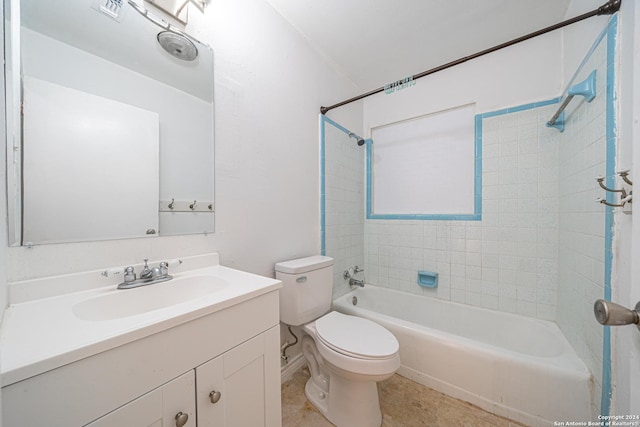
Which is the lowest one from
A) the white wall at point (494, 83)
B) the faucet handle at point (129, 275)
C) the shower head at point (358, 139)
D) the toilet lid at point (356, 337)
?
the toilet lid at point (356, 337)

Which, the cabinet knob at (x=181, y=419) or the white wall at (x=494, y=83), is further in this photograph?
the white wall at (x=494, y=83)

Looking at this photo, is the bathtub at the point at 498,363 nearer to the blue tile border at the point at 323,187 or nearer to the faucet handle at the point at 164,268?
the blue tile border at the point at 323,187

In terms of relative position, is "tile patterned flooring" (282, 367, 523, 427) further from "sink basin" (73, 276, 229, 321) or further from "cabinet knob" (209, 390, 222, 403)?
"sink basin" (73, 276, 229, 321)

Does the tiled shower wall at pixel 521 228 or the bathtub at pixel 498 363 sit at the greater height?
the tiled shower wall at pixel 521 228

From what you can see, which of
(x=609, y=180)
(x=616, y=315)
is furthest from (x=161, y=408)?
(x=609, y=180)

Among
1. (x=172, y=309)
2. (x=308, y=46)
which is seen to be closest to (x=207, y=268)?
(x=172, y=309)

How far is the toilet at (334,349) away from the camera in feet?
3.39

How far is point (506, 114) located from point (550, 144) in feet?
1.16

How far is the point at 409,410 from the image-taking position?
1.22 meters

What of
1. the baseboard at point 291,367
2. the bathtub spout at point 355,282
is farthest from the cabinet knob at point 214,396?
the bathtub spout at point 355,282

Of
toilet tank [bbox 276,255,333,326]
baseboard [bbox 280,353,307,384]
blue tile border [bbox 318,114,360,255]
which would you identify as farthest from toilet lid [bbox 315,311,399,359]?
blue tile border [bbox 318,114,360,255]

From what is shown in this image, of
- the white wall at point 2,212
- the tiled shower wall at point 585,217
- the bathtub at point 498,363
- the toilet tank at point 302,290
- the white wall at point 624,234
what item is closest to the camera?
the white wall at point 2,212

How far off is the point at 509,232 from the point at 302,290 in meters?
1.59

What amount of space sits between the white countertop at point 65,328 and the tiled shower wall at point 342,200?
1168 millimetres
